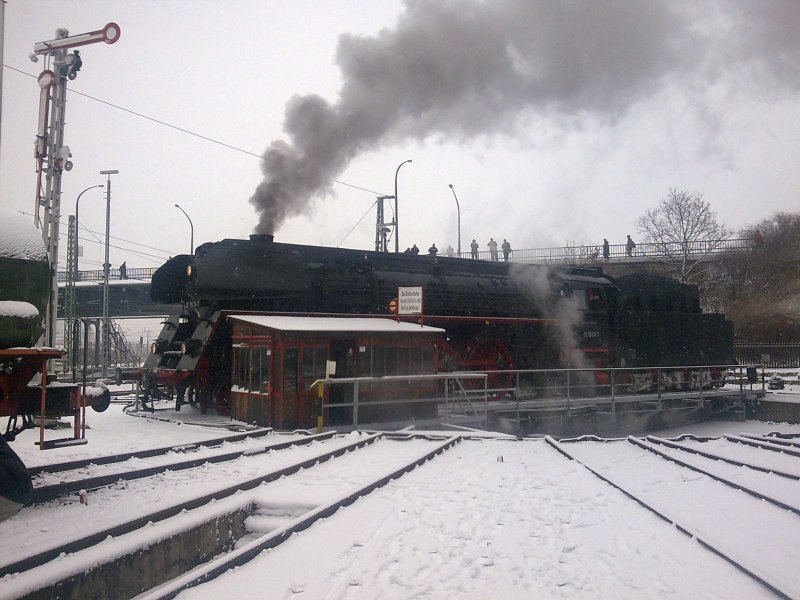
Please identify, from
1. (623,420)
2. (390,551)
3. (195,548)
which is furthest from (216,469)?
(623,420)

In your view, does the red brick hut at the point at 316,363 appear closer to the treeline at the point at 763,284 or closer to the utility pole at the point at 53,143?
the utility pole at the point at 53,143

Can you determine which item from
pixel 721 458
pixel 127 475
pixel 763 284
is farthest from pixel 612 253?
pixel 127 475

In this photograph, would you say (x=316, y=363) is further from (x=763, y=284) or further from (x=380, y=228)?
(x=763, y=284)

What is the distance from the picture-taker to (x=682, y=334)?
2258cm

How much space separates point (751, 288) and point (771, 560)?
1603 inches

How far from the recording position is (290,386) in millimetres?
13562

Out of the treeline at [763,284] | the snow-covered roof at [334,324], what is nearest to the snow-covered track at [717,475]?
the snow-covered roof at [334,324]

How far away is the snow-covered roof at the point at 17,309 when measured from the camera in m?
6.38

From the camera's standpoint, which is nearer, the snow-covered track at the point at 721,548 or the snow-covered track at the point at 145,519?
the snow-covered track at the point at 721,548

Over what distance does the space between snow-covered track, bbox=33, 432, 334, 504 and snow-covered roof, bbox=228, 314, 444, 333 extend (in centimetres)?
345

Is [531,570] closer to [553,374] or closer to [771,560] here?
[771,560]

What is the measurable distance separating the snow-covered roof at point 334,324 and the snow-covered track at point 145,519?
4.54m

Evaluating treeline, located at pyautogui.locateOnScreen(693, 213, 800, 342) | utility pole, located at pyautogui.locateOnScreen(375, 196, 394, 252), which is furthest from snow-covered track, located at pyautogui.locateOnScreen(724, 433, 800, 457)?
treeline, located at pyautogui.locateOnScreen(693, 213, 800, 342)

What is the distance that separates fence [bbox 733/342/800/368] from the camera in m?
36.1
